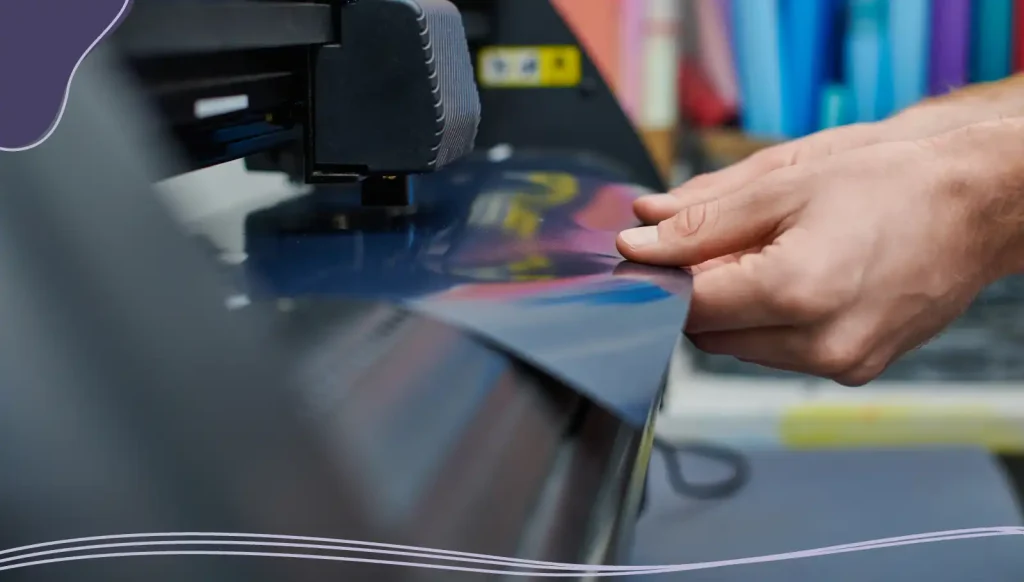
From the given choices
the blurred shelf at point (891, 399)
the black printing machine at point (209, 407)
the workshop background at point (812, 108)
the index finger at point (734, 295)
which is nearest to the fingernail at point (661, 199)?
the index finger at point (734, 295)

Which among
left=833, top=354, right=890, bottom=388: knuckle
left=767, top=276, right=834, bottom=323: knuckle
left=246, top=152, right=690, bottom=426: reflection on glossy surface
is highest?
left=246, top=152, right=690, bottom=426: reflection on glossy surface

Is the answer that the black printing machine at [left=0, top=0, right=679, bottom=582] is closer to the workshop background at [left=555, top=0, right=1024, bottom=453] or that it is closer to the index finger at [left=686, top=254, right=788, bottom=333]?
the index finger at [left=686, top=254, right=788, bottom=333]

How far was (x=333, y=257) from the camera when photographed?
39 centimetres

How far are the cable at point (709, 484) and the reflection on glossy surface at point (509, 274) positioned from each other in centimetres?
25

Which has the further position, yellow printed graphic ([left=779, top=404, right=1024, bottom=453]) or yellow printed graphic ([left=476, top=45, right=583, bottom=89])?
yellow printed graphic ([left=779, top=404, right=1024, bottom=453])

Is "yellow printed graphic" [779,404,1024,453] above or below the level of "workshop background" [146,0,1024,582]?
below

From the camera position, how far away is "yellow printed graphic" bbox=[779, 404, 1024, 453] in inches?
41.9

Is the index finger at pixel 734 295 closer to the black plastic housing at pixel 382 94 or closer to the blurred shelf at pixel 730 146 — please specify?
the black plastic housing at pixel 382 94

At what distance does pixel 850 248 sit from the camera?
43cm

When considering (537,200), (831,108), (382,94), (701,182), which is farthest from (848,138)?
(831,108)

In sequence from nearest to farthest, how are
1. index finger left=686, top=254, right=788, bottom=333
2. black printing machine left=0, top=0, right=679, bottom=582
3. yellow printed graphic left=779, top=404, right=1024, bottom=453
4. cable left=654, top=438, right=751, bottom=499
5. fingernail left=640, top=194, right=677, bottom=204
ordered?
1. black printing machine left=0, top=0, right=679, bottom=582
2. index finger left=686, top=254, right=788, bottom=333
3. fingernail left=640, top=194, right=677, bottom=204
4. cable left=654, top=438, right=751, bottom=499
5. yellow printed graphic left=779, top=404, right=1024, bottom=453

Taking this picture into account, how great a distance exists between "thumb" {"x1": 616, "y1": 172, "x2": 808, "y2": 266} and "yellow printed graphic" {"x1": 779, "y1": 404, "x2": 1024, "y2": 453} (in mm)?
684

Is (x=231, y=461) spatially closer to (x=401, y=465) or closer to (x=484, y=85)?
(x=401, y=465)

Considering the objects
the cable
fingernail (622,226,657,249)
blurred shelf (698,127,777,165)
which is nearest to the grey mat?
the cable
